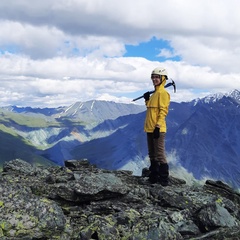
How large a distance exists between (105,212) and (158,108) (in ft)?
22.7

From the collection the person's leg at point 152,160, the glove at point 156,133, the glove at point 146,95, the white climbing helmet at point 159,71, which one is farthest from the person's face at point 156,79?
the person's leg at point 152,160

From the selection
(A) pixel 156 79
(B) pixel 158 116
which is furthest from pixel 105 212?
(A) pixel 156 79

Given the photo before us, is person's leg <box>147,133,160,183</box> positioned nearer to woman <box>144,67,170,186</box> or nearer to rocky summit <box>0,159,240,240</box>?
woman <box>144,67,170,186</box>

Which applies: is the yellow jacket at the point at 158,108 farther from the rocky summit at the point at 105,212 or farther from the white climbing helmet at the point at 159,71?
the rocky summit at the point at 105,212

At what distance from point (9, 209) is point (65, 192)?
3345 mm

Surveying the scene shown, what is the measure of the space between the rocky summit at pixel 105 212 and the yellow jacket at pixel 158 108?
3562mm

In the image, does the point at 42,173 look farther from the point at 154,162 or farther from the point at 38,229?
the point at 38,229

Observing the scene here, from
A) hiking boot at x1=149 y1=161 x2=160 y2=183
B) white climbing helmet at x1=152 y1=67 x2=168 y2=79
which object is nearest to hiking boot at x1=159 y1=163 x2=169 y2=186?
hiking boot at x1=149 y1=161 x2=160 y2=183

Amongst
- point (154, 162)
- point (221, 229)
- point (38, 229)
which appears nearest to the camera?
point (38, 229)

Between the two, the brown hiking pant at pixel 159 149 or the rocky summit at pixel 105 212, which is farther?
the brown hiking pant at pixel 159 149

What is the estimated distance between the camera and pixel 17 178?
18625mm

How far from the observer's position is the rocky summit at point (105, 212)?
12.7m

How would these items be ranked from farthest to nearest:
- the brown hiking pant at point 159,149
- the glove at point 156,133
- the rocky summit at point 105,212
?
the brown hiking pant at point 159,149 → the glove at point 156,133 → the rocky summit at point 105,212

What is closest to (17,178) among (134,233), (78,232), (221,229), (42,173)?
(42,173)
